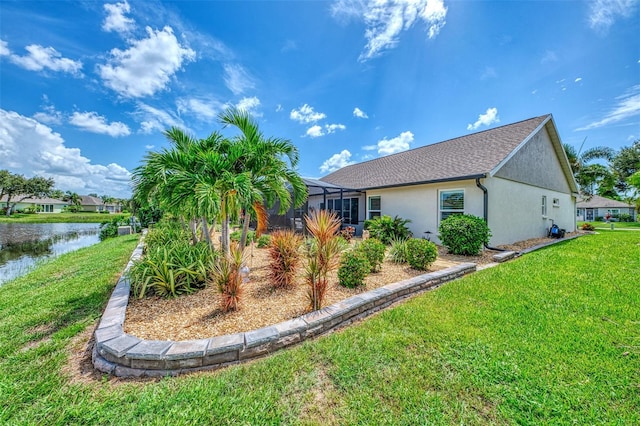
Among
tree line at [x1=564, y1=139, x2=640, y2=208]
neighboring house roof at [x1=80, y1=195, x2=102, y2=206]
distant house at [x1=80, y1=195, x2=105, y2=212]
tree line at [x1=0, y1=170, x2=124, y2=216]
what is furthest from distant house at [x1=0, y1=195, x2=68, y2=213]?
tree line at [x1=564, y1=139, x2=640, y2=208]

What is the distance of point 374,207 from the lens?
1339cm

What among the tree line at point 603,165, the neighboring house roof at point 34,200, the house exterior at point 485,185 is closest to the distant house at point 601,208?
the tree line at point 603,165

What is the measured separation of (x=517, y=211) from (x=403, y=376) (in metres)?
11.2

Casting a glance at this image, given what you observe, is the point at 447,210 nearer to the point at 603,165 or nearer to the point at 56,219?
the point at 603,165

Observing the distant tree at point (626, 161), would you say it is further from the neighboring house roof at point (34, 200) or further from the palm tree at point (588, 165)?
the neighboring house roof at point (34, 200)

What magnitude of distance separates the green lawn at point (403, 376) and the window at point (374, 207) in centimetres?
915

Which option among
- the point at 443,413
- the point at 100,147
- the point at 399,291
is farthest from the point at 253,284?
the point at 100,147

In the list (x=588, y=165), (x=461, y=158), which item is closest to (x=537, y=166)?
(x=461, y=158)

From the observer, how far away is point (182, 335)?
3.16m

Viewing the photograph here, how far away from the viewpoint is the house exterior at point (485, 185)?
30.6 ft

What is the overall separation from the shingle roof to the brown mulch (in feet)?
21.4

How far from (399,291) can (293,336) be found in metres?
2.22

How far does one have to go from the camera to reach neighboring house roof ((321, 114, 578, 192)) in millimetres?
9516

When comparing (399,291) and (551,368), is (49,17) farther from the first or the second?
(551,368)
